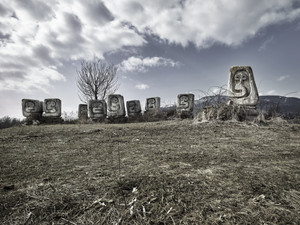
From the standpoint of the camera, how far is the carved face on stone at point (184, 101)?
26.9 feet

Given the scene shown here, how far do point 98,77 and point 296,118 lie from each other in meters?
14.6

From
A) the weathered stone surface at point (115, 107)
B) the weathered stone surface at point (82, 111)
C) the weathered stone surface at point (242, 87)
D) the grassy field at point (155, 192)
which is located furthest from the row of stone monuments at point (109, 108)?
the grassy field at point (155, 192)

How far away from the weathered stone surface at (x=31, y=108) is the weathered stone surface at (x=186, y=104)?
24.1 feet

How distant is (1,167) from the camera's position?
1682 mm

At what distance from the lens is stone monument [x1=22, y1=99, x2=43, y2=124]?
829 centimetres

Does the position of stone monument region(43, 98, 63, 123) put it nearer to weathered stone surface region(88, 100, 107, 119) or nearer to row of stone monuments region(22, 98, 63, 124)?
row of stone monuments region(22, 98, 63, 124)

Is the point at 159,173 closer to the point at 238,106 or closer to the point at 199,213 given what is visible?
the point at 199,213

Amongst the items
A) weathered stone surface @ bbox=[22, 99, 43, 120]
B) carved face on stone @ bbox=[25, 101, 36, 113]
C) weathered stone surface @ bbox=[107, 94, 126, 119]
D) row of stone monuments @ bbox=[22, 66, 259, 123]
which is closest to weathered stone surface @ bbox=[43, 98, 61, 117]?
row of stone monuments @ bbox=[22, 66, 259, 123]

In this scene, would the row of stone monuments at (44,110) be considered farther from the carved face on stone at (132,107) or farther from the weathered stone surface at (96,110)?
the carved face on stone at (132,107)

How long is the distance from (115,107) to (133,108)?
3.79 ft

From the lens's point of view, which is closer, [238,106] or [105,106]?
[238,106]

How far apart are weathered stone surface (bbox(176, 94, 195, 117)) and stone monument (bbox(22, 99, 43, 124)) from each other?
733cm

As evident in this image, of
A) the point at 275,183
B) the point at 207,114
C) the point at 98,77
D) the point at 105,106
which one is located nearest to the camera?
the point at 275,183

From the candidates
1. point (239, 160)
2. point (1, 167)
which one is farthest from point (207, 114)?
point (1, 167)
